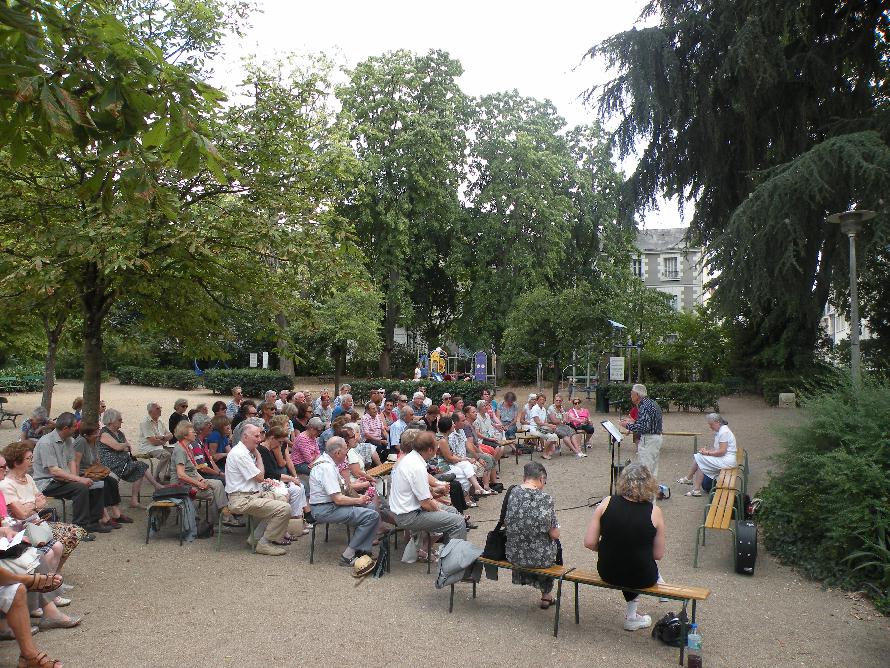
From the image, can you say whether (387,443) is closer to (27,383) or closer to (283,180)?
(283,180)

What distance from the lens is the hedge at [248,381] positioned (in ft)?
94.4

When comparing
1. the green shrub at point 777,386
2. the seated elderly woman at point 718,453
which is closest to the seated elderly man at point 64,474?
the seated elderly woman at point 718,453

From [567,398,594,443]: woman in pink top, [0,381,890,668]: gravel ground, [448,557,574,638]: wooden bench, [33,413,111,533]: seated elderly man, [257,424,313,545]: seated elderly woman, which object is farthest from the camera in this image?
[567,398,594,443]: woman in pink top

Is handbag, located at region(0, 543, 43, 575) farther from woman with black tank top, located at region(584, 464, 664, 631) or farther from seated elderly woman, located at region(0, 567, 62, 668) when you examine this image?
woman with black tank top, located at region(584, 464, 664, 631)

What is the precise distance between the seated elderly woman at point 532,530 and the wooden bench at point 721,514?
7.57 ft

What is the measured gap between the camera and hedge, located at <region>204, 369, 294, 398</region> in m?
28.8

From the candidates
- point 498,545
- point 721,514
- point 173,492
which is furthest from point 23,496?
point 721,514

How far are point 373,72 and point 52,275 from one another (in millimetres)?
23278

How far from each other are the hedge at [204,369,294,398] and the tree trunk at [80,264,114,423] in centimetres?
1763

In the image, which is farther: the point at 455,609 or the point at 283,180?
the point at 283,180

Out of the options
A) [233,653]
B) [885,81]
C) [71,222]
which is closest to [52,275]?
[71,222]

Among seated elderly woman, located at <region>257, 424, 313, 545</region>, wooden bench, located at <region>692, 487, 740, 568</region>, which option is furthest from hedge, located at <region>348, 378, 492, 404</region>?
seated elderly woman, located at <region>257, 424, 313, 545</region>

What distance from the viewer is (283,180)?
410 inches

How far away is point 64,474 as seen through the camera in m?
7.29
